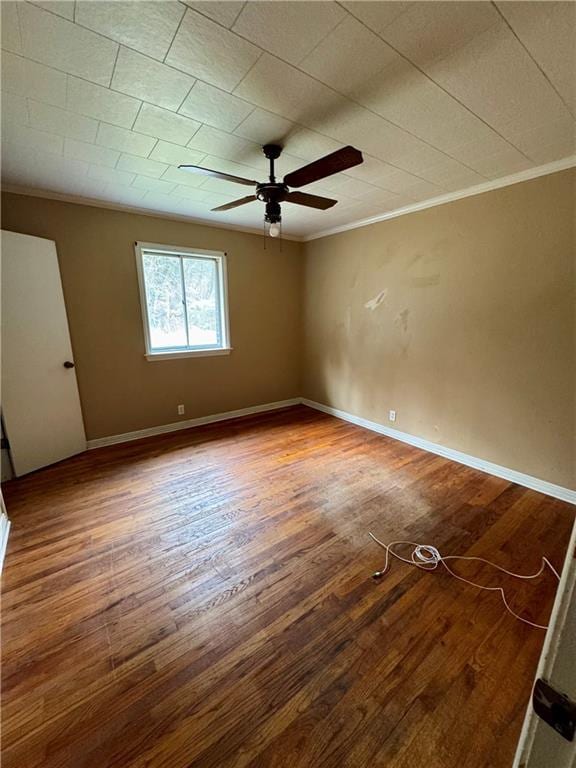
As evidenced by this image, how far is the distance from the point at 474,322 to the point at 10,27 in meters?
3.31

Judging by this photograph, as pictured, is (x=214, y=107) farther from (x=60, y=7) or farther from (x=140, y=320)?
(x=140, y=320)

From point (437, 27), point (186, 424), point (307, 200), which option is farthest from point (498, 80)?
point (186, 424)

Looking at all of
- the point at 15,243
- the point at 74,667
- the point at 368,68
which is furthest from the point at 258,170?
the point at 74,667

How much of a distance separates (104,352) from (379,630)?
3.41 meters

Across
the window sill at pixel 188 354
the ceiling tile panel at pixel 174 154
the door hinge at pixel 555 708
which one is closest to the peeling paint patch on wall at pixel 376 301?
the window sill at pixel 188 354

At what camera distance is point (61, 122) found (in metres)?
1.80

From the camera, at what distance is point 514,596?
1647mm

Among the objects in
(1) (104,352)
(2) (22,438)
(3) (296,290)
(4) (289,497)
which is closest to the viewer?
(4) (289,497)

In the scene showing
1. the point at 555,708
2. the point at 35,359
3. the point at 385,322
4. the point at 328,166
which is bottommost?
the point at 555,708

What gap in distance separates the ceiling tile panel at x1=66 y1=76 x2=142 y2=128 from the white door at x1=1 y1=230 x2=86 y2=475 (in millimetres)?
1488

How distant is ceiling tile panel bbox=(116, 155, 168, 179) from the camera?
88.7 inches

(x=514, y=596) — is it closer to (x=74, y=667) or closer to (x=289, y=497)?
(x=289, y=497)

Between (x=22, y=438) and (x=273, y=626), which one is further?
(x=22, y=438)

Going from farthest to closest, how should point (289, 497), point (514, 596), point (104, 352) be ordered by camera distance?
point (104, 352) → point (289, 497) → point (514, 596)
